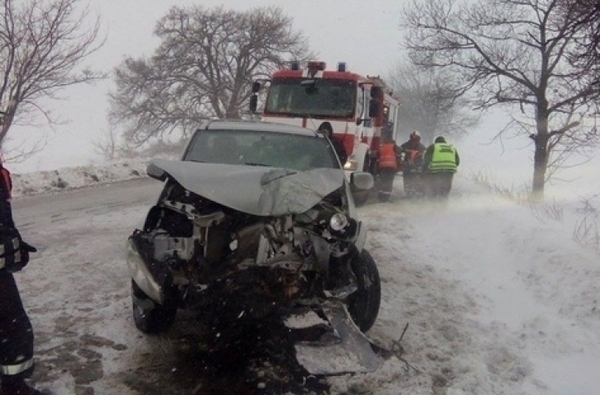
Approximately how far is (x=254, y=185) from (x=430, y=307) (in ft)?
8.63

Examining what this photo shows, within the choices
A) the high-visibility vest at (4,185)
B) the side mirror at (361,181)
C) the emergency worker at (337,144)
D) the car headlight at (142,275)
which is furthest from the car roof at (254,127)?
the emergency worker at (337,144)

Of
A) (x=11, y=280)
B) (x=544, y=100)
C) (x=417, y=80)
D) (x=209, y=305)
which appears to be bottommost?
(x=209, y=305)

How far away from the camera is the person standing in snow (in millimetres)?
3307

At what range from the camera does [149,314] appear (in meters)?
4.51

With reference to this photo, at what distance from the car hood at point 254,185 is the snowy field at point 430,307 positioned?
1.33 m

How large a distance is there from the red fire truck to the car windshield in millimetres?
4902

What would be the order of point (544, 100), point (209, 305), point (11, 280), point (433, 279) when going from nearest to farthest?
point (11, 280)
point (209, 305)
point (433, 279)
point (544, 100)

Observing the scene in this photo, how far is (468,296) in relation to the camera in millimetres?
6086

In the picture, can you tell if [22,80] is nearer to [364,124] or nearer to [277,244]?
[364,124]

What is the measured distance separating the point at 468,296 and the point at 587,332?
1.49 meters

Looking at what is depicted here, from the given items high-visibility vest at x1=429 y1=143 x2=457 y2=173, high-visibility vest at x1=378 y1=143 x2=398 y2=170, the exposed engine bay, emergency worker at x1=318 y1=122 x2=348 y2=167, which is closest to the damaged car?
the exposed engine bay

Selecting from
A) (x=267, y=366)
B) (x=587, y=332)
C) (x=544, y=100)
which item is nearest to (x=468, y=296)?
(x=587, y=332)

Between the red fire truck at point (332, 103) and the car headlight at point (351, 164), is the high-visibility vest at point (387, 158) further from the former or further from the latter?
the car headlight at point (351, 164)

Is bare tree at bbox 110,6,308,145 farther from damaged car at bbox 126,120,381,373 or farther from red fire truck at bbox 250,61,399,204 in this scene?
damaged car at bbox 126,120,381,373
